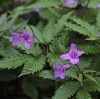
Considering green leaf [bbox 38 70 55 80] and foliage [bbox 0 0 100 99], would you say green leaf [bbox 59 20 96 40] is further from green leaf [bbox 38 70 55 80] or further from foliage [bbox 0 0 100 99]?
green leaf [bbox 38 70 55 80]

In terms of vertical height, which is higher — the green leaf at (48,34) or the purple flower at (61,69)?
the purple flower at (61,69)

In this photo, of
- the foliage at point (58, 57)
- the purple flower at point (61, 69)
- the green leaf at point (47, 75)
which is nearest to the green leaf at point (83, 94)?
the foliage at point (58, 57)

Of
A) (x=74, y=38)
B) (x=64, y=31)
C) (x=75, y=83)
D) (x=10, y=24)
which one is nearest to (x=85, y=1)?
(x=74, y=38)

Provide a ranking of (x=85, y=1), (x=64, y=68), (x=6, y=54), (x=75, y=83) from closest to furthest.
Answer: (x=64, y=68) → (x=75, y=83) → (x=6, y=54) → (x=85, y=1)

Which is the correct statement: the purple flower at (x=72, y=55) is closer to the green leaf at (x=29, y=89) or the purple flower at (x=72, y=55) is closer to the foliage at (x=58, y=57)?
the foliage at (x=58, y=57)

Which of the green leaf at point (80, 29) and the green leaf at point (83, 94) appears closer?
the green leaf at point (83, 94)

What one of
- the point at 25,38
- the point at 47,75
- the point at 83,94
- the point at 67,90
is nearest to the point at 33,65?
the point at 47,75

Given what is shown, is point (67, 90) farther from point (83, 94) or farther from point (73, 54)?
point (73, 54)

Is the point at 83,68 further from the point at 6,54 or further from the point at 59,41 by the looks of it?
the point at 6,54

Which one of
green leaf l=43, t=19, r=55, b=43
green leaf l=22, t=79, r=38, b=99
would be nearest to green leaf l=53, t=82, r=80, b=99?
green leaf l=43, t=19, r=55, b=43
